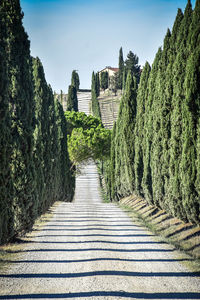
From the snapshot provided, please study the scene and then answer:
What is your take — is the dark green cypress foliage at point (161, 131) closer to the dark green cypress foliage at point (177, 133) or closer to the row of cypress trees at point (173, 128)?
the row of cypress trees at point (173, 128)

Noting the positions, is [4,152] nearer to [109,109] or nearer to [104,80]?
[109,109]

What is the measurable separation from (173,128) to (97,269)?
224 inches

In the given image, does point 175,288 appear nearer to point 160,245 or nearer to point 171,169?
point 160,245

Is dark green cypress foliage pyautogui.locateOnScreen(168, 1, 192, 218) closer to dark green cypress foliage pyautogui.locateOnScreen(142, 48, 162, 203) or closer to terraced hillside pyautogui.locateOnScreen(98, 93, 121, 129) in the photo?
dark green cypress foliage pyautogui.locateOnScreen(142, 48, 162, 203)

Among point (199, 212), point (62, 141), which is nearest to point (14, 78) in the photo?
point (199, 212)

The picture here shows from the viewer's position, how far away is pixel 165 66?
38.5 feet

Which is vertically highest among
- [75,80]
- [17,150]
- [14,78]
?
[75,80]

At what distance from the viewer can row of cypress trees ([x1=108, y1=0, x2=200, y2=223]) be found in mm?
7989

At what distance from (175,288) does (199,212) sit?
3.61 m

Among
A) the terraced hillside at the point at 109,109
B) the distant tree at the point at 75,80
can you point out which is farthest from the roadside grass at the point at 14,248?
the distant tree at the point at 75,80

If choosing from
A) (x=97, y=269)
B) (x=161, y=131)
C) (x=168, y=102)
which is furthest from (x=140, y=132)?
(x=97, y=269)

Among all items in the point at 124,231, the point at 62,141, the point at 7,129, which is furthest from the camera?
the point at 62,141

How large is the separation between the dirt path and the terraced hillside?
4785 cm

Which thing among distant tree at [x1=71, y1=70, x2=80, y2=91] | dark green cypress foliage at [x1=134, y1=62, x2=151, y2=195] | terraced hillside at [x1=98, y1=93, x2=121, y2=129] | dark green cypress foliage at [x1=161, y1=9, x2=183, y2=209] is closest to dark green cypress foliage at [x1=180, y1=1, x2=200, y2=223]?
dark green cypress foliage at [x1=161, y1=9, x2=183, y2=209]
